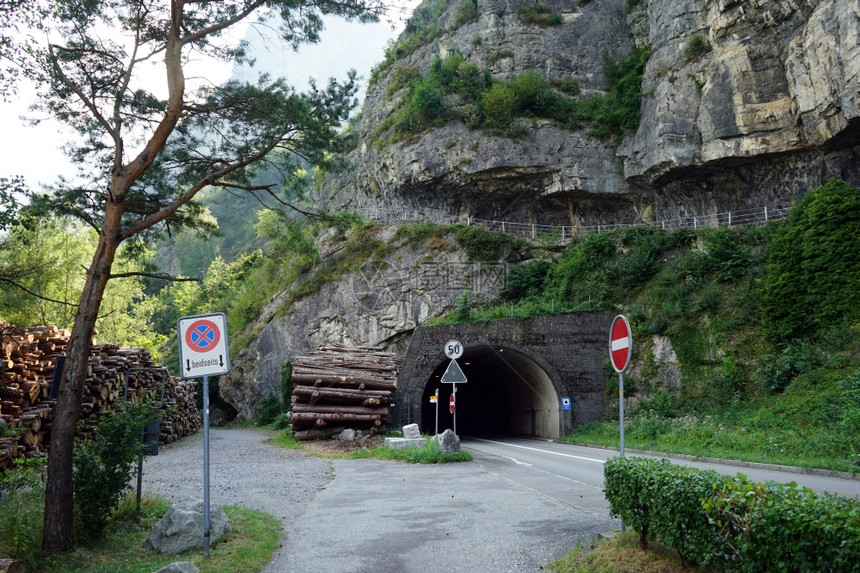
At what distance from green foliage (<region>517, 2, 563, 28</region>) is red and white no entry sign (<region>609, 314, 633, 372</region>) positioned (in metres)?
40.9

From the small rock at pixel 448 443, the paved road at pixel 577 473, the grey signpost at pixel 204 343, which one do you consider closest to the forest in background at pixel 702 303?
the paved road at pixel 577 473

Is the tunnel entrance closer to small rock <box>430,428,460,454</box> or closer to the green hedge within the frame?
small rock <box>430,428,460,454</box>

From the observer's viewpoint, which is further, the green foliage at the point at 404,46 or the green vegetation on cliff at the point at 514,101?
A: the green foliage at the point at 404,46

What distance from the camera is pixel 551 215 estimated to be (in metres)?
39.0

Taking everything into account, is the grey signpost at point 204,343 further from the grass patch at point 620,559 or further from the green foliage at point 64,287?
the green foliage at point 64,287

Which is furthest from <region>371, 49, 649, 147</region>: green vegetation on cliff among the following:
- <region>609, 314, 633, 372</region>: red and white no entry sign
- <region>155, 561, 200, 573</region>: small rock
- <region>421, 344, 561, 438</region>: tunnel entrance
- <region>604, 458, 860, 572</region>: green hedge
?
<region>155, 561, 200, 573</region>: small rock

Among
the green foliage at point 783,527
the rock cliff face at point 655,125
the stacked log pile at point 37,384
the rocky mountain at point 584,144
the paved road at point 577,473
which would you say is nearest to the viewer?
the green foliage at point 783,527

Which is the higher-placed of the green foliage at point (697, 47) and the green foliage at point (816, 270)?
the green foliage at point (697, 47)

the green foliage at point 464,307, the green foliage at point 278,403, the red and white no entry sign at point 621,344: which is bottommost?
the green foliage at point 278,403

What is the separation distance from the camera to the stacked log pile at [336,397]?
20375 millimetres

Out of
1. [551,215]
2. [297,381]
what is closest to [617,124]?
[551,215]

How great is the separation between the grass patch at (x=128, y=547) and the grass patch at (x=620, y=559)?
119 inches

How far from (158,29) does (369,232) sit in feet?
93.9

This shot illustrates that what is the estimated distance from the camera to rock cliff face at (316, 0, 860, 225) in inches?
1087
